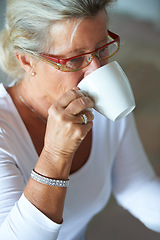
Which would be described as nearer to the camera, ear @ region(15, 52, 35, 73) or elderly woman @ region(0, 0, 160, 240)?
elderly woman @ region(0, 0, 160, 240)

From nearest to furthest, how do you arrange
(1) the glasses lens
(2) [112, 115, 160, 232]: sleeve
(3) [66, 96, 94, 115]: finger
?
(3) [66, 96, 94, 115]: finger < (1) the glasses lens < (2) [112, 115, 160, 232]: sleeve

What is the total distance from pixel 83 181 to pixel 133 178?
0.73ft

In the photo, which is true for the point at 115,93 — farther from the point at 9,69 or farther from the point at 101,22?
the point at 9,69

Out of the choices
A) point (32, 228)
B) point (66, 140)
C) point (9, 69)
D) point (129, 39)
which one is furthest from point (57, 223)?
point (129, 39)

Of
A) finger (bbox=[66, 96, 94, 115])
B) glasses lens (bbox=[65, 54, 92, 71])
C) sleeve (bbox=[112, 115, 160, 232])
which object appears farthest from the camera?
sleeve (bbox=[112, 115, 160, 232])

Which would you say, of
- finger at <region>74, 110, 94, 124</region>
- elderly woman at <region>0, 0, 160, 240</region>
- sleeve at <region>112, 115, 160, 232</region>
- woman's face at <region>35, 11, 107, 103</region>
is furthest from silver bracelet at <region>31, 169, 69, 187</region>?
sleeve at <region>112, 115, 160, 232</region>

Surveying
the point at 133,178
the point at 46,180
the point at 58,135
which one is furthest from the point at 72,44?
the point at 133,178

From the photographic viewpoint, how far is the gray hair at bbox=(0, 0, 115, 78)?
88cm

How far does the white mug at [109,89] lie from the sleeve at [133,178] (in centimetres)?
45

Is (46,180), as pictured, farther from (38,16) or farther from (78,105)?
(38,16)

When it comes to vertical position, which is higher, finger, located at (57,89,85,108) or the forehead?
the forehead

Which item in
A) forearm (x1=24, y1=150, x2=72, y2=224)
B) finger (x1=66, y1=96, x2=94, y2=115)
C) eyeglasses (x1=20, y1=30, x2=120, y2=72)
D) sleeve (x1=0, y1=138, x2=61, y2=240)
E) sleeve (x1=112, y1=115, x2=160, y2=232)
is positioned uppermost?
eyeglasses (x1=20, y1=30, x2=120, y2=72)

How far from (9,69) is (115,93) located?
0.55 m

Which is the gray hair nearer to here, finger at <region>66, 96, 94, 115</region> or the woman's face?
the woman's face
